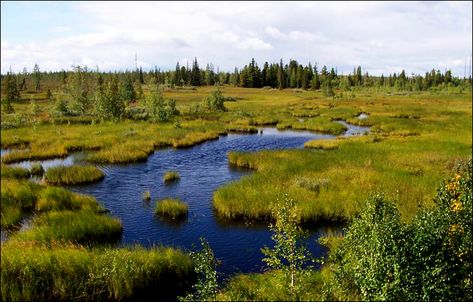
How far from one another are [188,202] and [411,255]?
17.3 m

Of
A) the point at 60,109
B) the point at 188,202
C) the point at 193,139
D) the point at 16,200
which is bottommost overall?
the point at 188,202

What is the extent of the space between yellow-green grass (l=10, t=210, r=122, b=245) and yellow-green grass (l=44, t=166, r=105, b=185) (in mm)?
10224

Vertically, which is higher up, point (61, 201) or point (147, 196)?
point (61, 201)

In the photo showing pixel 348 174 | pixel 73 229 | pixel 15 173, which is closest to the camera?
pixel 73 229

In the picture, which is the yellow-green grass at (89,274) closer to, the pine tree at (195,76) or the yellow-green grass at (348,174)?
the yellow-green grass at (348,174)

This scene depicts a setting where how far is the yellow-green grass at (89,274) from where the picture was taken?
47.3 ft

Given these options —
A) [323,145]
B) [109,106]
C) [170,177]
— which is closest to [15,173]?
[170,177]

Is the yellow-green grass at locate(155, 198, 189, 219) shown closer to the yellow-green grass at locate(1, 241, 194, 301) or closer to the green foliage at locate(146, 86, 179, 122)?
the yellow-green grass at locate(1, 241, 194, 301)

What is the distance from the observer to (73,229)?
65.1 feet

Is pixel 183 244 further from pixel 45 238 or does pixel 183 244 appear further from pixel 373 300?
pixel 373 300

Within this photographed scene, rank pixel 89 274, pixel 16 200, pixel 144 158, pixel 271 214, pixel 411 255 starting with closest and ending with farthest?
pixel 411 255, pixel 89 274, pixel 271 214, pixel 16 200, pixel 144 158

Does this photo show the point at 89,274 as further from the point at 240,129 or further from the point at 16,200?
the point at 240,129

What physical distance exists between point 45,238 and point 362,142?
125ft

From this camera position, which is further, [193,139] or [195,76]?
[195,76]
